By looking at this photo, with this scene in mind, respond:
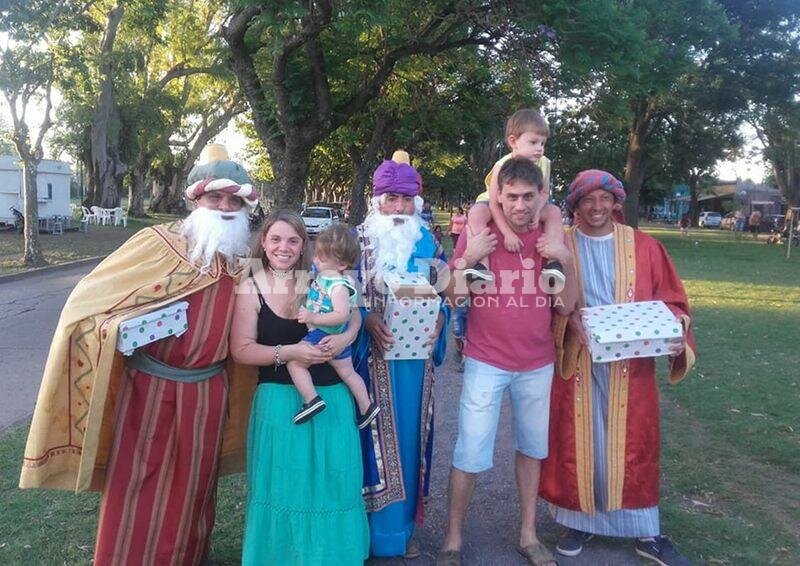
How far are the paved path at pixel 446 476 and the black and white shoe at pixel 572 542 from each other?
3 cm

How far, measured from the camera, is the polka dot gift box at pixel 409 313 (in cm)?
299

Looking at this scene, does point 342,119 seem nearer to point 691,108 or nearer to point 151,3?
point 151,3

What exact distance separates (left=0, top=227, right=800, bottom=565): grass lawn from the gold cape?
87cm

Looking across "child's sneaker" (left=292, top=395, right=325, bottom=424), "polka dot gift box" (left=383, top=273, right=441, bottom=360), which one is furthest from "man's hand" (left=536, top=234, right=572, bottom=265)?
"child's sneaker" (left=292, top=395, right=325, bottom=424)

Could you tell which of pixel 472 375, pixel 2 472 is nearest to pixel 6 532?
pixel 2 472

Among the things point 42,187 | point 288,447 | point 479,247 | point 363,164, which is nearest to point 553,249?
point 479,247

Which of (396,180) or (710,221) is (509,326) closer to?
(396,180)

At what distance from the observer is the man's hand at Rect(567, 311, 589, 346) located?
3215mm

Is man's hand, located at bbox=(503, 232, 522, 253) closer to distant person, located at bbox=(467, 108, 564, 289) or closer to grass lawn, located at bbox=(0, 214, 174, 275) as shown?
distant person, located at bbox=(467, 108, 564, 289)

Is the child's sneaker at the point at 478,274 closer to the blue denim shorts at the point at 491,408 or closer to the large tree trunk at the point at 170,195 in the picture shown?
the blue denim shorts at the point at 491,408

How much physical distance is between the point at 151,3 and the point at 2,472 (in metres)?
12.0

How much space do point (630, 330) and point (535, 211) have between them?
2.14ft

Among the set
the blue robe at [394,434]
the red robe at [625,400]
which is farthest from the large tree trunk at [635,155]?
the blue robe at [394,434]

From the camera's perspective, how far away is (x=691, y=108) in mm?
27375
